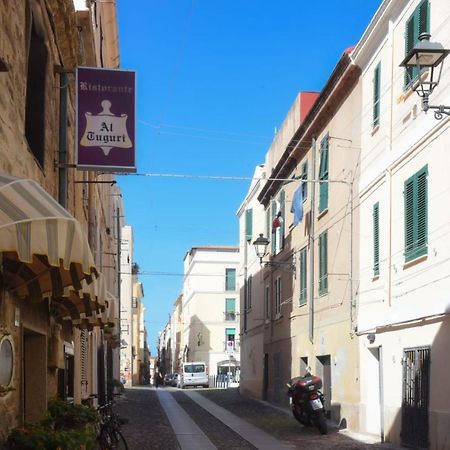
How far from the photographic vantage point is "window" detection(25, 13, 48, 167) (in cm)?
989

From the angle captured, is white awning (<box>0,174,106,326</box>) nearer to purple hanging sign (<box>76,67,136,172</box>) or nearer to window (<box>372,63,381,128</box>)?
purple hanging sign (<box>76,67,136,172</box>)

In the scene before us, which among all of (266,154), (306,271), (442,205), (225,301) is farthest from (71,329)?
(225,301)

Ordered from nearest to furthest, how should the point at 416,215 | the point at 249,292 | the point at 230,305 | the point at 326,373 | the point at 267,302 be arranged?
the point at 416,215 → the point at 326,373 → the point at 267,302 → the point at 249,292 → the point at 230,305

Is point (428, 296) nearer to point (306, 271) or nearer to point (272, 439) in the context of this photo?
point (272, 439)

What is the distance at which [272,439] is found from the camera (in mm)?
16156

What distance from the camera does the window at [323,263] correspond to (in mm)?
20188

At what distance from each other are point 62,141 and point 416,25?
6.77 metres

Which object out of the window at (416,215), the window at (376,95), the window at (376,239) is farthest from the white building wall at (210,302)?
the window at (416,215)

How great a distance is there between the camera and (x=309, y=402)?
1680cm

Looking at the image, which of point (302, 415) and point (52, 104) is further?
point (302, 415)

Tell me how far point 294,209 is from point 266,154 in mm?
10249

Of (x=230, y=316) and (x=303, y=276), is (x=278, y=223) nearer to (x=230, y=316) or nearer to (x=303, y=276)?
(x=303, y=276)

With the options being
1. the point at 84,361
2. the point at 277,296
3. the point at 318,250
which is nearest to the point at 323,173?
the point at 318,250

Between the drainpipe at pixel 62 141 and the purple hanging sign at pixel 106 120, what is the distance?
0.91 meters
